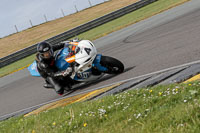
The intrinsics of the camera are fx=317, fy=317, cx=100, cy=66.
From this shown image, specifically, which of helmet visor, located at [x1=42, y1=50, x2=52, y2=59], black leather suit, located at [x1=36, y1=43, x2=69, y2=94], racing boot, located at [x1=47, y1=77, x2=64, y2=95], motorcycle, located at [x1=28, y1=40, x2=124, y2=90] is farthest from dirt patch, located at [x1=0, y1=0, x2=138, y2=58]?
helmet visor, located at [x1=42, y1=50, x2=52, y2=59]

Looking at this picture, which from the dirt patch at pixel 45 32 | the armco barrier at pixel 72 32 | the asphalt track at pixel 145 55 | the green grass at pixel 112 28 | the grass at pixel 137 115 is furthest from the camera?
the dirt patch at pixel 45 32

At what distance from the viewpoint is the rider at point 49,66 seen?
776 cm

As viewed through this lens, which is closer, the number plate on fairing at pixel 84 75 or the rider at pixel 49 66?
the rider at pixel 49 66

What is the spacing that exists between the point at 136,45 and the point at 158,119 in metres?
7.13

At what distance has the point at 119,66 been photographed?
26.0 ft

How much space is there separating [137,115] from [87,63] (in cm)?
389

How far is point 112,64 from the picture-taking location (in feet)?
25.9

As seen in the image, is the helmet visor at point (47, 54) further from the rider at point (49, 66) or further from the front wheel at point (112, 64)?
the front wheel at point (112, 64)

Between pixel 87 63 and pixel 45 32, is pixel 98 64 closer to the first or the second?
pixel 87 63

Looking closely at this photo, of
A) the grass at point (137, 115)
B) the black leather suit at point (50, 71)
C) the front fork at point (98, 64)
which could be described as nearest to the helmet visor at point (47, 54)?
the black leather suit at point (50, 71)

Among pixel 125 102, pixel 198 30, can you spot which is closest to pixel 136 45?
pixel 198 30

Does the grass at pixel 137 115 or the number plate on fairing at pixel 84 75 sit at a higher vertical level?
the grass at pixel 137 115

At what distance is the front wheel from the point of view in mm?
7805

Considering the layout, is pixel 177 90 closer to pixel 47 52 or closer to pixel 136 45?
pixel 47 52
